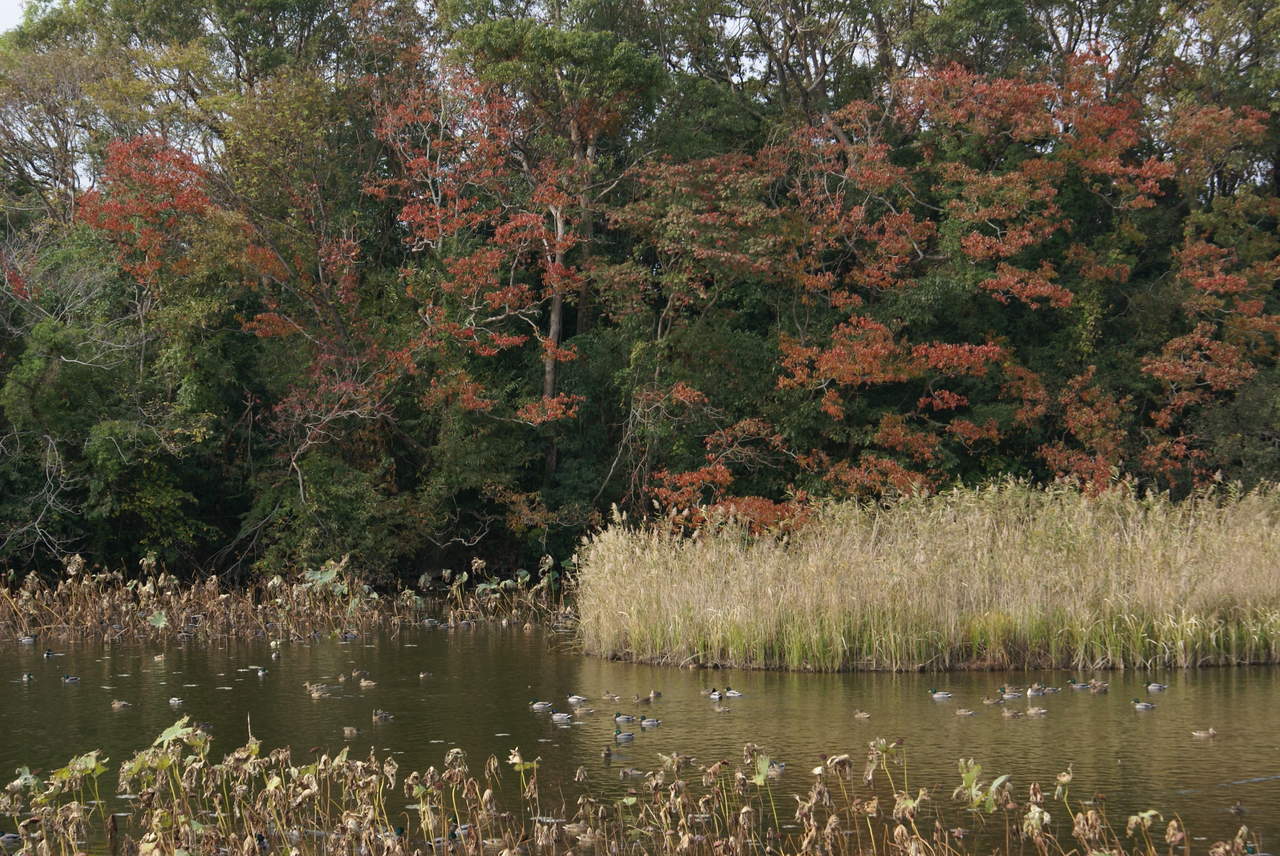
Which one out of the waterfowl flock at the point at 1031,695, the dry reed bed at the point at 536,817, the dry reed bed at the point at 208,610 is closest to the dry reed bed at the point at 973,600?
the waterfowl flock at the point at 1031,695

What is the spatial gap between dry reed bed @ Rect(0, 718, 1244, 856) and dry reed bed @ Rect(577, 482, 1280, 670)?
4.53m

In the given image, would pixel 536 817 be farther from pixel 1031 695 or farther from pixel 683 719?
pixel 1031 695

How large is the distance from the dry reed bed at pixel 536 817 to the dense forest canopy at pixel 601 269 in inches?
481

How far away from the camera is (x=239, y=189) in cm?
2116

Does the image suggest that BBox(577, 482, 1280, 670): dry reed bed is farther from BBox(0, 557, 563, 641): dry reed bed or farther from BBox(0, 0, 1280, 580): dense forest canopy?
BBox(0, 0, 1280, 580): dense forest canopy

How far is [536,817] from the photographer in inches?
277

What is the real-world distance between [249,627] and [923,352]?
10812 millimetres

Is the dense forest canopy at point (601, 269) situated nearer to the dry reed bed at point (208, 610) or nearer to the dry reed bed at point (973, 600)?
the dry reed bed at point (208, 610)

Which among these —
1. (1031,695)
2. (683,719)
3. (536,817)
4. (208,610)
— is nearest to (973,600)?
(1031,695)

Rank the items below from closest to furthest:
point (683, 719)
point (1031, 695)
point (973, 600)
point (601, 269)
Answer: point (683, 719) → point (1031, 695) → point (973, 600) → point (601, 269)

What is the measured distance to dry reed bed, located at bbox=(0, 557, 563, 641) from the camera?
15.8 metres

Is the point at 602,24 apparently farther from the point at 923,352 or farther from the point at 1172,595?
the point at 1172,595

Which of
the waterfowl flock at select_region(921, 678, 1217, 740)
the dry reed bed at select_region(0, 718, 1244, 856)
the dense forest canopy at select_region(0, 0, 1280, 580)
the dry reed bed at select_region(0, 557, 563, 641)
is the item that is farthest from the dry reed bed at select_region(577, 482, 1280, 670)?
the dense forest canopy at select_region(0, 0, 1280, 580)

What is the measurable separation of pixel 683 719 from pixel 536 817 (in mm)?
3175
